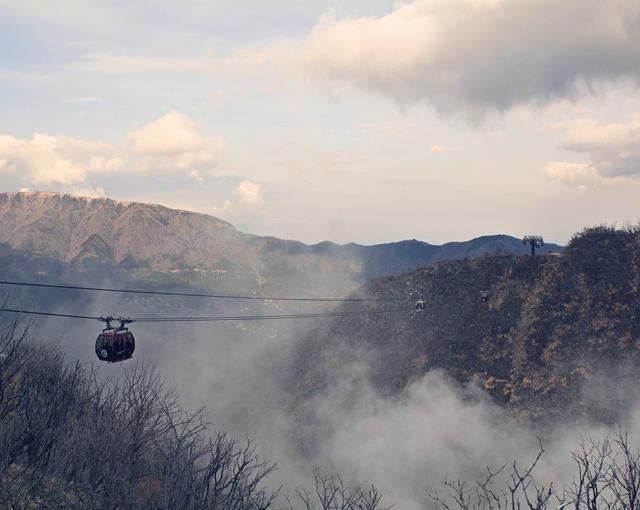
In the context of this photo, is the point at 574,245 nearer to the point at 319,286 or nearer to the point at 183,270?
the point at 319,286

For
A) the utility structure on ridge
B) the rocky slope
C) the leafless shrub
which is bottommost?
the leafless shrub

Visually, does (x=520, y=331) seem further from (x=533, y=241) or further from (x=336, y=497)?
(x=336, y=497)

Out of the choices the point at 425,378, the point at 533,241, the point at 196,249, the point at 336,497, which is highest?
the point at 196,249

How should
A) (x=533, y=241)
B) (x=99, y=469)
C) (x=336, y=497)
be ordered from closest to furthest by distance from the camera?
(x=99, y=469) < (x=336, y=497) < (x=533, y=241)

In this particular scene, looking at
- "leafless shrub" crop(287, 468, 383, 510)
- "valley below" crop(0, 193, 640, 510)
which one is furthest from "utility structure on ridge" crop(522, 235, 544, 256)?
"leafless shrub" crop(287, 468, 383, 510)

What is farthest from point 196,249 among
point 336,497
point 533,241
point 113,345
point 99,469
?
point 99,469

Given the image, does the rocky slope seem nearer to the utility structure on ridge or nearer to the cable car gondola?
the utility structure on ridge
